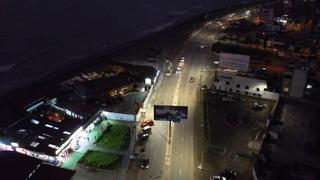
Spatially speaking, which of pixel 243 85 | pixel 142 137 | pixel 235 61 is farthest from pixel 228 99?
pixel 142 137

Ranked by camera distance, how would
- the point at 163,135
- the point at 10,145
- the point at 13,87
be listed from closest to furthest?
1. the point at 10,145
2. the point at 163,135
3. the point at 13,87

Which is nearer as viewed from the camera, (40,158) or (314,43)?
(40,158)

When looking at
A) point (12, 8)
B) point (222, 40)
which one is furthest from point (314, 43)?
point (12, 8)

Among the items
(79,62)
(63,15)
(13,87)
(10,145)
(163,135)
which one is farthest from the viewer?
(63,15)

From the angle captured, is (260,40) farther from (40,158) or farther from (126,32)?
(40,158)

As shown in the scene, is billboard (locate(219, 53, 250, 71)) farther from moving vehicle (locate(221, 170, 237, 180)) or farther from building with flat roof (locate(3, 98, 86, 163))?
building with flat roof (locate(3, 98, 86, 163))

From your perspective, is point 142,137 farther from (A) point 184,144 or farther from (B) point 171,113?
(A) point 184,144

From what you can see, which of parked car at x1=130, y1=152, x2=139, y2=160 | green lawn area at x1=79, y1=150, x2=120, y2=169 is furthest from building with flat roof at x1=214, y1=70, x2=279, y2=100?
green lawn area at x1=79, y1=150, x2=120, y2=169
